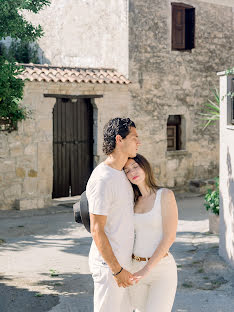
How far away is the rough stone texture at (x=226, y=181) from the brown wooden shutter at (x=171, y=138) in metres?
7.35

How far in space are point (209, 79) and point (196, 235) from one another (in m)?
7.05

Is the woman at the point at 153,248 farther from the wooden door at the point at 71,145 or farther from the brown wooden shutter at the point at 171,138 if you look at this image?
the brown wooden shutter at the point at 171,138

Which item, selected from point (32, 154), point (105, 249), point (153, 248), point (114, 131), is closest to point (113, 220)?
point (105, 249)

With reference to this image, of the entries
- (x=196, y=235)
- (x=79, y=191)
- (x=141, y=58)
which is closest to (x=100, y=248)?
(x=196, y=235)

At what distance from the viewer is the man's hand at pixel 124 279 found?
10.4 feet

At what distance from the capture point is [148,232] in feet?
10.8

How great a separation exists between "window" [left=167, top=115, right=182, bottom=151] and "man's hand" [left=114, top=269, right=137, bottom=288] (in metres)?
11.4

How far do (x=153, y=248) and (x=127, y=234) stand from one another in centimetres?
20

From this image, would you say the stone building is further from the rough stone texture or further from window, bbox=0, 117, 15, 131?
the rough stone texture

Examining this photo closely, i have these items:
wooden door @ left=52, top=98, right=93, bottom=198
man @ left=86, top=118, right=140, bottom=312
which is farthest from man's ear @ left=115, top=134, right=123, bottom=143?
wooden door @ left=52, top=98, right=93, bottom=198

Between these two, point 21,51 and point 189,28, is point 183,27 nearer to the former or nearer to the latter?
point 189,28

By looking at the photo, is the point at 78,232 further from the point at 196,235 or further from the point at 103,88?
the point at 103,88

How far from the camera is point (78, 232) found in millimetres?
9492

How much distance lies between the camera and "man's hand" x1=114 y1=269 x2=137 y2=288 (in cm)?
316
